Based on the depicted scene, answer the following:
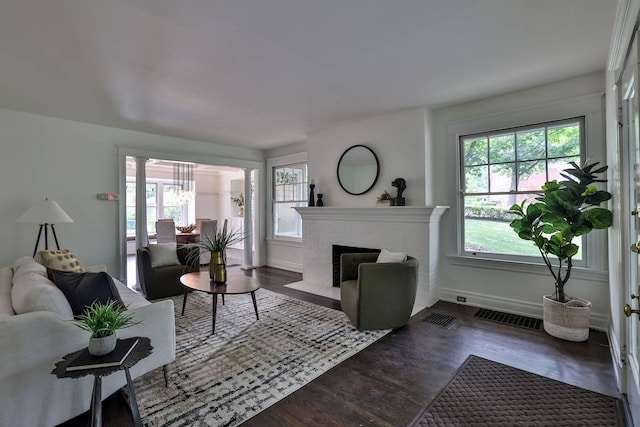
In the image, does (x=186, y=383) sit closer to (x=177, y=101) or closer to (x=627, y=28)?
(x=177, y=101)

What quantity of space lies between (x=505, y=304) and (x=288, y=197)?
13.3ft

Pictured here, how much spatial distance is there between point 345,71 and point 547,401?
2.96 meters

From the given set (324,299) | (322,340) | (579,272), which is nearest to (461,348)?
(322,340)

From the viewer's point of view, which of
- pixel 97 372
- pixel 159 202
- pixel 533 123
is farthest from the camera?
pixel 159 202

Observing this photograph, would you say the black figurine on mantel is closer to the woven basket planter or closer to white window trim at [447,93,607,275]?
white window trim at [447,93,607,275]

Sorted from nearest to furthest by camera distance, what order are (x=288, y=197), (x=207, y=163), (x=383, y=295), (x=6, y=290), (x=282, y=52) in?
(x=6, y=290)
(x=282, y=52)
(x=383, y=295)
(x=207, y=163)
(x=288, y=197)

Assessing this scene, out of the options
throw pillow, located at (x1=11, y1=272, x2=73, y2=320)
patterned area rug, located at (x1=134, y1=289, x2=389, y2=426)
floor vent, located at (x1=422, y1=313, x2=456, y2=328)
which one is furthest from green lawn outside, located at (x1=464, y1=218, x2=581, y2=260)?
throw pillow, located at (x1=11, y1=272, x2=73, y2=320)

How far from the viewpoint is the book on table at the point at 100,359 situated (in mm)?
1384

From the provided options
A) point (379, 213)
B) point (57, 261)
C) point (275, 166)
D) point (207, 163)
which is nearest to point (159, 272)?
point (57, 261)

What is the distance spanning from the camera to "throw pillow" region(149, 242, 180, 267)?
4.32m

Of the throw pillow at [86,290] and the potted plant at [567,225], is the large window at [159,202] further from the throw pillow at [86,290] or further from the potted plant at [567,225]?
the potted plant at [567,225]

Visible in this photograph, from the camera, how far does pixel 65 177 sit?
4094 millimetres

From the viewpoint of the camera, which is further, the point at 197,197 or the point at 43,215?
the point at 197,197

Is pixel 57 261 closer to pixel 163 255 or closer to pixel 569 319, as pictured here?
pixel 163 255
